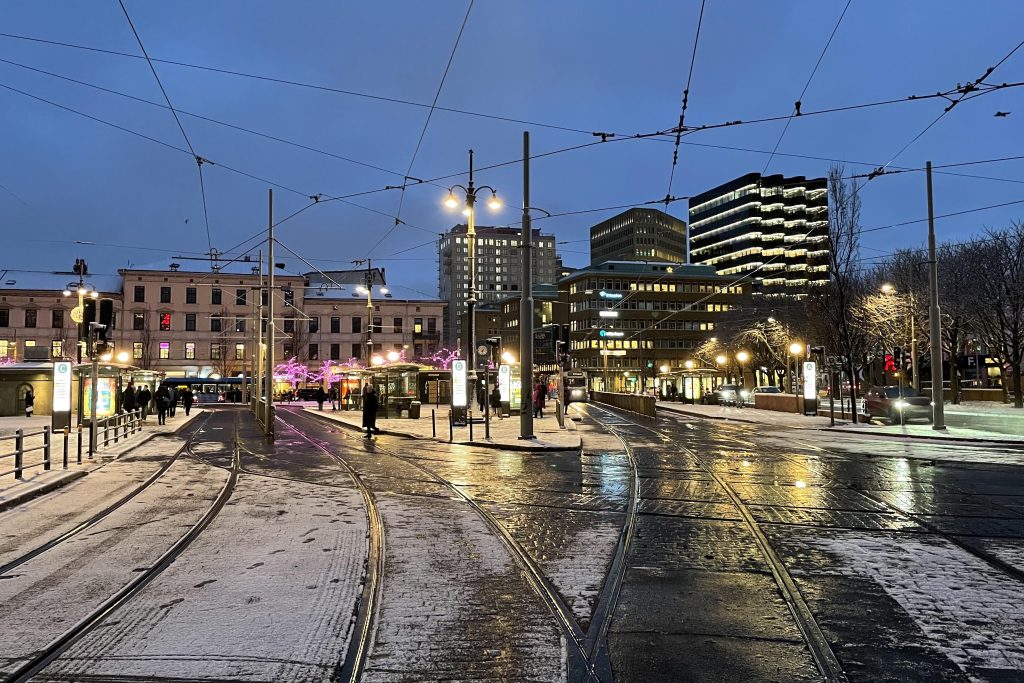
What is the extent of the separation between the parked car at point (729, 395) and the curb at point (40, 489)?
45.9 metres

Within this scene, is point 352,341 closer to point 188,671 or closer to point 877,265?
point 877,265

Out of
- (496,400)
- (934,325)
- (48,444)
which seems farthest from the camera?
(496,400)

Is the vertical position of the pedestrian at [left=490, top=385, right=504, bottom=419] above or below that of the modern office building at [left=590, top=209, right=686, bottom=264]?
below

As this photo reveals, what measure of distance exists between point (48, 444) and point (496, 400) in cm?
2497

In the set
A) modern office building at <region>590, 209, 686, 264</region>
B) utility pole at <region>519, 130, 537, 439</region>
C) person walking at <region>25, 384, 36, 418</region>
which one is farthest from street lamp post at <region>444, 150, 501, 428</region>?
modern office building at <region>590, 209, 686, 264</region>

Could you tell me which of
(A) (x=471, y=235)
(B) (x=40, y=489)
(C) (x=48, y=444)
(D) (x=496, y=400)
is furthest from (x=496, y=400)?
(B) (x=40, y=489)

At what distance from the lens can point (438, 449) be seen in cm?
2070

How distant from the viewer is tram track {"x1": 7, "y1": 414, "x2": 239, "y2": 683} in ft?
15.5

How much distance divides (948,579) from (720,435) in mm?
19758

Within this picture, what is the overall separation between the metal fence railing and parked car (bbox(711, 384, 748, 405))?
40.4 m

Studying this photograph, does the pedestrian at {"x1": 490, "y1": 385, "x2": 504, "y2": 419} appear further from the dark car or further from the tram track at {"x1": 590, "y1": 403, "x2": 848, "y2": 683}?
the tram track at {"x1": 590, "y1": 403, "x2": 848, "y2": 683}

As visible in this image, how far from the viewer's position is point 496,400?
38844mm

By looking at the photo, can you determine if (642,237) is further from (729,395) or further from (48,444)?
(48,444)

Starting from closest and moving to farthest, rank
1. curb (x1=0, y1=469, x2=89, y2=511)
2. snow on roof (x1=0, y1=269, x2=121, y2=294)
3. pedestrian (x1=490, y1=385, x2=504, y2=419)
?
curb (x1=0, y1=469, x2=89, y2=511) → pedestrian (x1=490, y1=385, x2=504, y2=419) → snow on roof (x1=0, y1=269, x2=121, y2=294)
